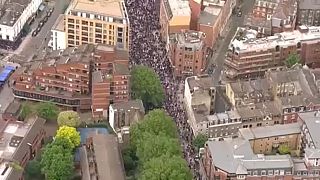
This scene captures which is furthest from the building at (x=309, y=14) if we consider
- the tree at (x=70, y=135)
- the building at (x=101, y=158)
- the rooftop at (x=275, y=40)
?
the tree at (x=70, y=135)

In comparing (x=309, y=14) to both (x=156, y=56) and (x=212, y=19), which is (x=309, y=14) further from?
(x=156, y=56)

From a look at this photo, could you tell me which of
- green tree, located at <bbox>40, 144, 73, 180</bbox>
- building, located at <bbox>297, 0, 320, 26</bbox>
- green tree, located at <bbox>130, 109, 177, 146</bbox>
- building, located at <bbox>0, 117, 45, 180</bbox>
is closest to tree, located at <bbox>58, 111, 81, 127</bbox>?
building, located at <bbox>0, 117, 45, 180</bbox>

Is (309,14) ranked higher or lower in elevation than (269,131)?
higher

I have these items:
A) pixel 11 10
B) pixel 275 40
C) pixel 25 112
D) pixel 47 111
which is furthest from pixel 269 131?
pixel 11 10

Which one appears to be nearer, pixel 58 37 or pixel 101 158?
pixel 101 158

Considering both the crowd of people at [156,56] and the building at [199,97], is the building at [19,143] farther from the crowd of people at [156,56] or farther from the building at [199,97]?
the building at [199,97]

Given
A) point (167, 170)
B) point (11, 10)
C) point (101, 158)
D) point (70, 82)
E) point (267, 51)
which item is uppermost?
point (11, 10)

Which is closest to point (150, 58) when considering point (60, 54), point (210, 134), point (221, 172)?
point (60, 54)
